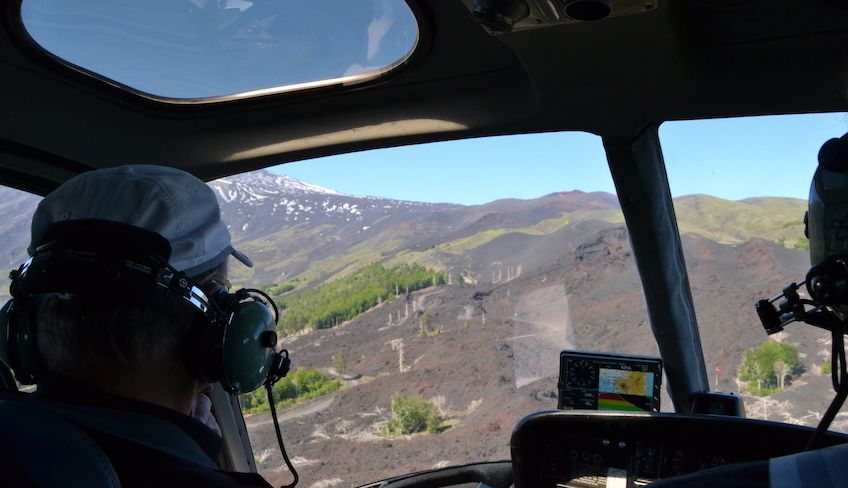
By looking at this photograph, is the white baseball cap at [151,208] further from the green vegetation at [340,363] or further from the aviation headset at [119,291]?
the green vegetation at [340,363]

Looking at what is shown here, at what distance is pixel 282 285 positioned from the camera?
2918 mm

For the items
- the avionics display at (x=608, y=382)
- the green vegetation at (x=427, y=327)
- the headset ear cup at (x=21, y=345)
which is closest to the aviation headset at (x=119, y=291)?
the headset ear cup at (x=21, y=345)

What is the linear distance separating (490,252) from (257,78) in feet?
3.81

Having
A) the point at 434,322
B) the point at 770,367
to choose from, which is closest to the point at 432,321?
the point at 434,322

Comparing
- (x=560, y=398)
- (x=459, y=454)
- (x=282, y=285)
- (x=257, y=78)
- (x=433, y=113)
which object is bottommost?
(x=459, y=454)

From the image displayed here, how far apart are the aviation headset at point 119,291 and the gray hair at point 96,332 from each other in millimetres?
15

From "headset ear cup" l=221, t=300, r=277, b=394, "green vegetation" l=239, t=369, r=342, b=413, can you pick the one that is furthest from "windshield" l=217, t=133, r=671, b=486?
"headset ear cup" l=221, t=300, r=277, b=394

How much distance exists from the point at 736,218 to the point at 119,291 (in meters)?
2.10

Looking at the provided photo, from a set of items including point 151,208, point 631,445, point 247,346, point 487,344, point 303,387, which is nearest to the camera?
point 151,208

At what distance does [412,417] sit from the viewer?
108 inches

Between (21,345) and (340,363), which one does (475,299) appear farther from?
(21,345)

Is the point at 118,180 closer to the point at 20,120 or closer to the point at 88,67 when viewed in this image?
the point at 88,67

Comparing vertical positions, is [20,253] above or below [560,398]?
above

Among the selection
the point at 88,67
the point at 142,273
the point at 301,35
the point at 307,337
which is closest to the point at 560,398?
the point at 307,337
